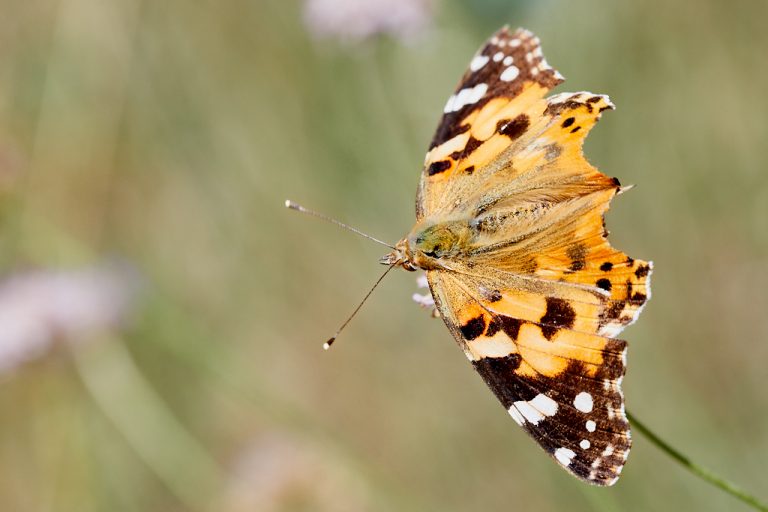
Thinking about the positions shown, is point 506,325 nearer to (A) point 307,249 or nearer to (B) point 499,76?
(B) point 499,76

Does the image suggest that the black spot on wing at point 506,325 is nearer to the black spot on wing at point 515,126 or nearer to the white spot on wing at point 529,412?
the white spot on wing at point 529,412

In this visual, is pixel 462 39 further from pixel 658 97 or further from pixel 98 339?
pixel 98 339

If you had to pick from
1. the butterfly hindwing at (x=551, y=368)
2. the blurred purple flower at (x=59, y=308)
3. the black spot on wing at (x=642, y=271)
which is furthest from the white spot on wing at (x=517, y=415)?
the blurred purple flower at (x=59, y=308)

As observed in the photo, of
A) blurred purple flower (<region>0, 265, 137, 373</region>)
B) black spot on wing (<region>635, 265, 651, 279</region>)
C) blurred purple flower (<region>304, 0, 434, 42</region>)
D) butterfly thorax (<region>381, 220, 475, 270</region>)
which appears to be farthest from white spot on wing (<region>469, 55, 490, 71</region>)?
blurred purple flower (<region>0, 265, 137, 373</region>)

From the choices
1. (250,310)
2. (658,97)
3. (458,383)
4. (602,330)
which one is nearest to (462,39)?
(658,97)

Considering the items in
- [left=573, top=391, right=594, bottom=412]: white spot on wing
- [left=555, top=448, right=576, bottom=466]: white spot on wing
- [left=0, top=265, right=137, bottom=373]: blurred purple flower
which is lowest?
[left=0, top=265, right=137, bottom=373]: blurred purple flower

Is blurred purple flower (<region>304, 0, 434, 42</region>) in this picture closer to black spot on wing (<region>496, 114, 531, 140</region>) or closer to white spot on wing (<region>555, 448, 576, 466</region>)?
black spot on wing (<region>496, 114, 531, 140</region>)
